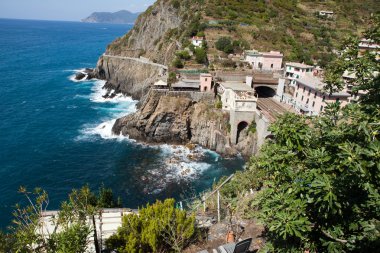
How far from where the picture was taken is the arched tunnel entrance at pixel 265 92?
61.1m

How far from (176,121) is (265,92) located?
24608 mm

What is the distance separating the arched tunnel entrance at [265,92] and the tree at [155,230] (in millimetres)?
50205

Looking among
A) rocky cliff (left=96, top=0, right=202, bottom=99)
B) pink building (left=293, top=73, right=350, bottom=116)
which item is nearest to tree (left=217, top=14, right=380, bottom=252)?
pink building (left=293, top=73, right=350, bottom=116)

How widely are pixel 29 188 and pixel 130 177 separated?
44.1 ft

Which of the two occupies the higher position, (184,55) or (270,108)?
(184,55)

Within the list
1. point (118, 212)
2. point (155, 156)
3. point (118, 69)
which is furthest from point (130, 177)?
point (118, 69)

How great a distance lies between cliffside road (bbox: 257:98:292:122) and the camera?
46500 millimetres

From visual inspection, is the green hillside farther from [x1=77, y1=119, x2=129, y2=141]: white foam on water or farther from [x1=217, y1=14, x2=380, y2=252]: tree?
[x1=217, y1=14, x2=380, y2=252]: tree

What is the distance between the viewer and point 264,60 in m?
66.4

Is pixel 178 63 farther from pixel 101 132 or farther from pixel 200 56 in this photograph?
pixel 101 132

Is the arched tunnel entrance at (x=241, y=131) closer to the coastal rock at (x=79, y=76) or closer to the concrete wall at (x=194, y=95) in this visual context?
the concrete wall at (x=194, y=95)

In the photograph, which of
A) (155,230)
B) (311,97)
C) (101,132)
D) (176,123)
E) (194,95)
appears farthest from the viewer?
(101,132)

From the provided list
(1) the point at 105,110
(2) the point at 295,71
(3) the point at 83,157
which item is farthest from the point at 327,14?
(3) the point at 83,157

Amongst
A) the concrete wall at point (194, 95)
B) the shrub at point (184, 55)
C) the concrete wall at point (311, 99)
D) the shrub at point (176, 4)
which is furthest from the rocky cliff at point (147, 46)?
the concrete wall at point (311, 99)
